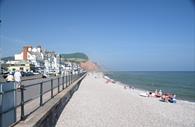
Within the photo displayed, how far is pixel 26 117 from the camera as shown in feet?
22.4

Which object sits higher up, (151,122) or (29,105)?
(29,105)

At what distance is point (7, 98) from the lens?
17.6 feet

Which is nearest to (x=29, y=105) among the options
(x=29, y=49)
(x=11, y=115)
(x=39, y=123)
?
(x=39, y=123)

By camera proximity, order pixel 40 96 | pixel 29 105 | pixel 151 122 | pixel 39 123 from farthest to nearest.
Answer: pixel 151 122
pixel 40 96
pixel 29 105
pixel 39 123

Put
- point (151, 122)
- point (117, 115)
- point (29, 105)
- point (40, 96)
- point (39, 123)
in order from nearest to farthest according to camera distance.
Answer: point (39, 123)
point (29, 105)
point (40, 96)
point (151, 122)
point (117, 115)

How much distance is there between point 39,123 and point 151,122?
22.7ft

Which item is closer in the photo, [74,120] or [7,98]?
[7,98]

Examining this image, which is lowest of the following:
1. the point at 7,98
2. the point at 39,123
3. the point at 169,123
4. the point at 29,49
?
the point at 169,123

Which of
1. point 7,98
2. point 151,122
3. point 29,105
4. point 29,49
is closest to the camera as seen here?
point 7,98

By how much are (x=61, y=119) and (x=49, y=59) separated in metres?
56.0

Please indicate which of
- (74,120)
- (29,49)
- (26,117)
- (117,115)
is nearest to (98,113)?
(117,115)

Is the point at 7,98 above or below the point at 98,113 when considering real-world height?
above

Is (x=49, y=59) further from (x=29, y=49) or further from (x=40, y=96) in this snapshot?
(x=40, y=96)

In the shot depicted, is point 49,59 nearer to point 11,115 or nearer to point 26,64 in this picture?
point 26,64
